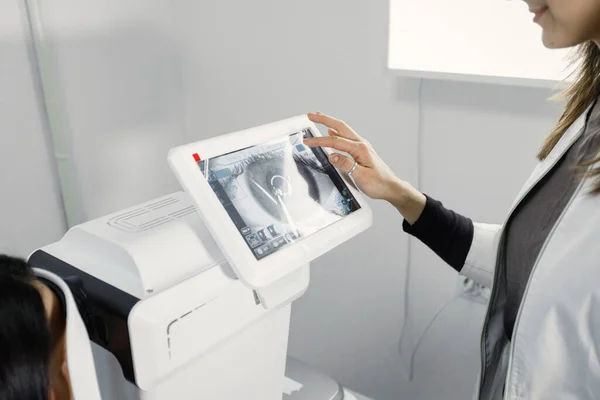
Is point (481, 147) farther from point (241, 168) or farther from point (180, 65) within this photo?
point (180, 65)

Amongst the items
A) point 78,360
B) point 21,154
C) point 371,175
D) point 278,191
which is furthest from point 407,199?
point 21,154

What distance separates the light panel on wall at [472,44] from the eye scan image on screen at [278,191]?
46 centimetres

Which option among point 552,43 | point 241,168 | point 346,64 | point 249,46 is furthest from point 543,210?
point 249,46

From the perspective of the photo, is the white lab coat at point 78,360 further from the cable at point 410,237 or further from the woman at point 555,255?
the cable at point 410,237

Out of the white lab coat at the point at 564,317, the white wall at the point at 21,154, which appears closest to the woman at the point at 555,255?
the white lab coat at the point at 564,317

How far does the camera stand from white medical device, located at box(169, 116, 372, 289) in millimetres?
598

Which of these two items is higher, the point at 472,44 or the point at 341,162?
the point at 472,44

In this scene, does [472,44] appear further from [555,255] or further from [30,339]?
[30,339]

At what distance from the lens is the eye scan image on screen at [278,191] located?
63 centimetres

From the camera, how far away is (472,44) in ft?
Answer: 3.66

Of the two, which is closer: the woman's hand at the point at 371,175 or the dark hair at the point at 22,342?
the dark hair at the point at 22,342

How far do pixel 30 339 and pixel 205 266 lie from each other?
20 cm

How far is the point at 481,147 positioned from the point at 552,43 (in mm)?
541

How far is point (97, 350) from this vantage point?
629mm
